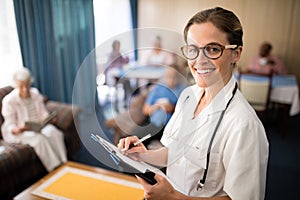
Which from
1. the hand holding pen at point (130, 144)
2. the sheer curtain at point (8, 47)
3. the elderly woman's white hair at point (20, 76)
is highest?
the sheer curtain at point (8, 47)

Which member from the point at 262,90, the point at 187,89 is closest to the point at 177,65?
the point at 187,89

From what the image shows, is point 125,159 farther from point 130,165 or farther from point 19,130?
point 19,130

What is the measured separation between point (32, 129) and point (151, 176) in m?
1.58

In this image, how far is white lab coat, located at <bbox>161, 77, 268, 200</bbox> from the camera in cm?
67

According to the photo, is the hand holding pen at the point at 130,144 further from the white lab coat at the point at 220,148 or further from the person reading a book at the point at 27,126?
the person reading a book at the point at 27,126

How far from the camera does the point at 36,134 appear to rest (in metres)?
2.06

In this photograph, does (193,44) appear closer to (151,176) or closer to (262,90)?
(151,176)

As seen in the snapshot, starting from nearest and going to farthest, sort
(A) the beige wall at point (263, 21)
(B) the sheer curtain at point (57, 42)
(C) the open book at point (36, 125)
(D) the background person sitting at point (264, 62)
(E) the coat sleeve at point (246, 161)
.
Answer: (E) the coat sleeve at point (246, 161), (A) the beige wall at point (263, 21), (C) the open book at point (36, 125), (B) the sheer curtain at point (57, 42), (D) the background person sitting at point (264, 62)

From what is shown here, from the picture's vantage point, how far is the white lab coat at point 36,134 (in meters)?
1.89

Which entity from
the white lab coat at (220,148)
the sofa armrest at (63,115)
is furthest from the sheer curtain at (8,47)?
the white lab coat at (220,148)

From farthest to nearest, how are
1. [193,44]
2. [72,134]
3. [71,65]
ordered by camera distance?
[71,65] → [72,134] → [193,44]

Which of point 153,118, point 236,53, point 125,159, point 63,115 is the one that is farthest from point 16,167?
point 236,53

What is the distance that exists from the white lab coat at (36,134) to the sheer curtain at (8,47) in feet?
0.43

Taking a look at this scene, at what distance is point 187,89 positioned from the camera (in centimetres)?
88
